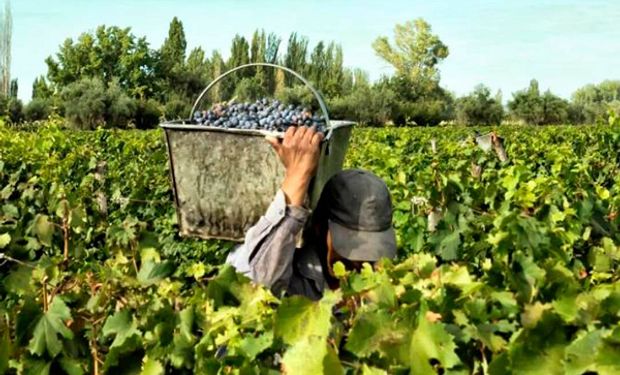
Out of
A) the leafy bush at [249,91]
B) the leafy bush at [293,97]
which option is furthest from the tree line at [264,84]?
the leafy bush at [249,91]

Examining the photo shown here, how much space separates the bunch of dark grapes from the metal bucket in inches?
2.4

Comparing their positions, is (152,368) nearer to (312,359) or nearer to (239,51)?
(312,359)

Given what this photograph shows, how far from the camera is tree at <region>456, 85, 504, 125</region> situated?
67938 millimetres

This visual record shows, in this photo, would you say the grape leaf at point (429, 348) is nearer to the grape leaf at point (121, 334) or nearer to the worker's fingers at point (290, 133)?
the grape leaf at point (121, 334)

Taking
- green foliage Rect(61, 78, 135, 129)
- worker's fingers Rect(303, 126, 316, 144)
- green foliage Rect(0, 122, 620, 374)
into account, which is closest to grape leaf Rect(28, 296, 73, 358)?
green foliage Rect(0, 122, 620, 374)

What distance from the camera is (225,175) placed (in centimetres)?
271

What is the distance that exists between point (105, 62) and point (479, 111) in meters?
29.5

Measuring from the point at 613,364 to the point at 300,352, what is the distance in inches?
18.7

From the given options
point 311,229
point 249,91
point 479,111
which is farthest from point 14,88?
point 311,229

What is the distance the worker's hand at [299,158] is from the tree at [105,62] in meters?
66.3

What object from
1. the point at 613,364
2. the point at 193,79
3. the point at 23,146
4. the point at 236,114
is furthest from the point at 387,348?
the point at 193,79

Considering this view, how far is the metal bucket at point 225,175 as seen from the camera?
8.64 ft

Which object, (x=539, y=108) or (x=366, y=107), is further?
(x=539, y=108)

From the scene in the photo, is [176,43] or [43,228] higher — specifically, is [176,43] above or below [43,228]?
above
